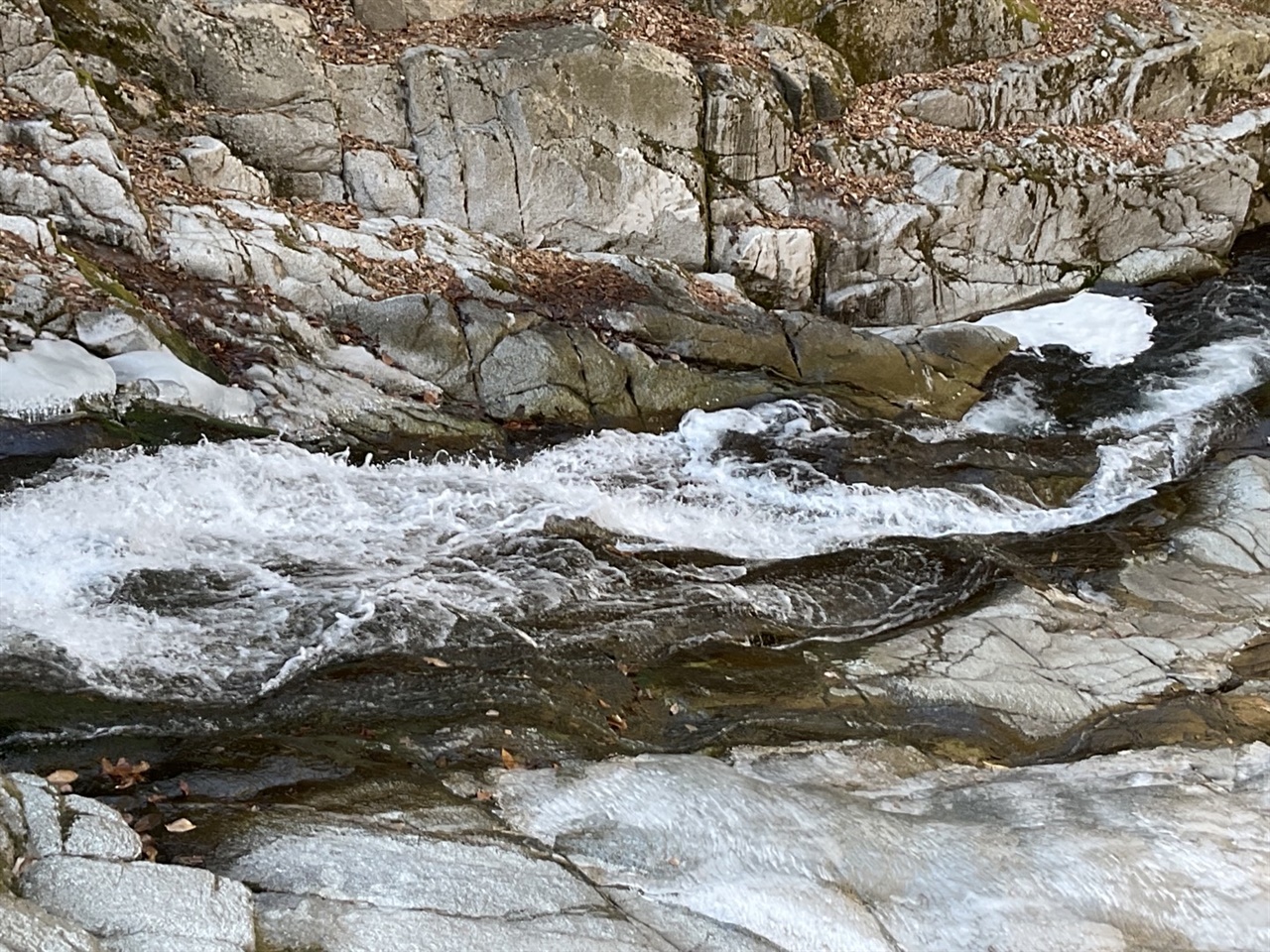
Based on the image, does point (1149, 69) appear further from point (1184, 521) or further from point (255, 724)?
point (255, 724)

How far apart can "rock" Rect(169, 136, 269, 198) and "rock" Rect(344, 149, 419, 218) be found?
1081mm

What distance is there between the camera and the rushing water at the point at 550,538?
5977 millimetres

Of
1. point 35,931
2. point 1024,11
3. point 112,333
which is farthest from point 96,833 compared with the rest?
point 1024,11

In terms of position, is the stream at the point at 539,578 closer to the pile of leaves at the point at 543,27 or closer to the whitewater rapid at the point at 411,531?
the whitewater rapid at the point at 411,531

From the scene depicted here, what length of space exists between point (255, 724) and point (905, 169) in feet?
41.7

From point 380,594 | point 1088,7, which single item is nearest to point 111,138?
point 380,594

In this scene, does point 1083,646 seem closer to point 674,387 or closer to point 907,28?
point 674,387

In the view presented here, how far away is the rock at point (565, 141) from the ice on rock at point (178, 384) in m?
4.66

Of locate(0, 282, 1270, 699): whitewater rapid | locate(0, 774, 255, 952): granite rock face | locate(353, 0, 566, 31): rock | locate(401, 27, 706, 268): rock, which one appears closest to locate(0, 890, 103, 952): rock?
locate(0, 774, 255, 952): granite rock face

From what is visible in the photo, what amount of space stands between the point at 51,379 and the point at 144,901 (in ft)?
19.3

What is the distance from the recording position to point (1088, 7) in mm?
16656

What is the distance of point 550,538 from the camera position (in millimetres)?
7926

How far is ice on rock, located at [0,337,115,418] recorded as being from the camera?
7.57 metres

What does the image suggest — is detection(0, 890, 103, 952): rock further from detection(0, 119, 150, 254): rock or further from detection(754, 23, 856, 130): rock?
detection(754, 23, 856, 130): rock
